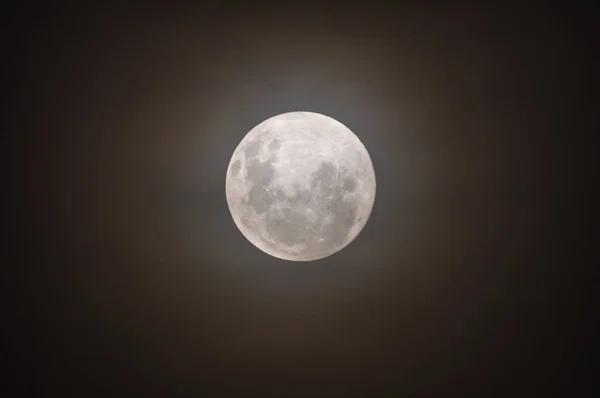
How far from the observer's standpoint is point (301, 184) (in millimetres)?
1449

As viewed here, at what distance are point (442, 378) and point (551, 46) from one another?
1027 millimetres

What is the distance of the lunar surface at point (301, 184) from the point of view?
1.45 m

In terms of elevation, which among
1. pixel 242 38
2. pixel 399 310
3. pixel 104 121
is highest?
pixel 242 38

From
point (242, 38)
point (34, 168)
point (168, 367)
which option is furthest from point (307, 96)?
point (168, 367)

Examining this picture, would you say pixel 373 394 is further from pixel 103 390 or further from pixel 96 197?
pixel 96 197

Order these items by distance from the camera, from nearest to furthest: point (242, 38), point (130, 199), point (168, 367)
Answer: point (242, 38) → point (130, 199) → point (168, 367)

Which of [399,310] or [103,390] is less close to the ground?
[399,310]

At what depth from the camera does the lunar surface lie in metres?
1.45

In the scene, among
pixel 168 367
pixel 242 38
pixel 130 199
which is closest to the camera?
pixel 242 38

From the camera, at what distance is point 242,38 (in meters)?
1.63

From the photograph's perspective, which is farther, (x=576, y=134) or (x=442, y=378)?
(x=442, y=378)

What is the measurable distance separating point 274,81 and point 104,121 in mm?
480

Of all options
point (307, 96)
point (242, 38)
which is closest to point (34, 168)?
point (242, 38)

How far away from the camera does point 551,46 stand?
1.67 metres
